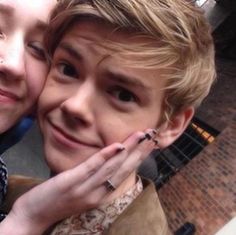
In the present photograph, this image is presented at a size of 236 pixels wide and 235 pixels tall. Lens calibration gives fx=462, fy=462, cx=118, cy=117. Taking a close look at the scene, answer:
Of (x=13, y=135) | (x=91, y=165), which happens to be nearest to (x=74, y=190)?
(x=91, y=165)

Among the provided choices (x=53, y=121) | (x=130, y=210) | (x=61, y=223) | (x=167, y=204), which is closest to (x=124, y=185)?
(x=130, y=210)

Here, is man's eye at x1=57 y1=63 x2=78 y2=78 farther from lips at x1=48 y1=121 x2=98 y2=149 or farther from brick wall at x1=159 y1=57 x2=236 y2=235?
brick wall at x1=159 y1=57 x2=236 y2=235

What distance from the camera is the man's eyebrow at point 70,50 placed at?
1.55m

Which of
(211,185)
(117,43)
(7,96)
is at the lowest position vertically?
(211,185)

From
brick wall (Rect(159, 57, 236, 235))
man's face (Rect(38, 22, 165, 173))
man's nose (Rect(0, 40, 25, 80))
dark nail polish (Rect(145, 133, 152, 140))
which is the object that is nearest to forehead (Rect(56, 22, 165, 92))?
man's face (Rect(38, 22, 165, 173))

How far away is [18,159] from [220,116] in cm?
323

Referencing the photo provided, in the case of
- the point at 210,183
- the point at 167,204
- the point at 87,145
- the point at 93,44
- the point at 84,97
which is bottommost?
the point at 167,204

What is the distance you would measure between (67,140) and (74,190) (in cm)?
18

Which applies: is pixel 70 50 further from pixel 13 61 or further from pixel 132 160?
pixel 132 160

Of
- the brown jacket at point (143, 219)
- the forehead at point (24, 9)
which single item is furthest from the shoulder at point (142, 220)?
the forehead at point (24, 9)

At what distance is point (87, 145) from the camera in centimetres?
155

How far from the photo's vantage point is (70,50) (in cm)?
158

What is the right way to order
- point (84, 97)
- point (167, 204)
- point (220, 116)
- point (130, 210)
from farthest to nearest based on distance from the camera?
point (220, 116), point (167, 204), point (130, 210), point (84, 97)

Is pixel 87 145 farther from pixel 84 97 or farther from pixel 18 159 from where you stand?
pixel 18 159
